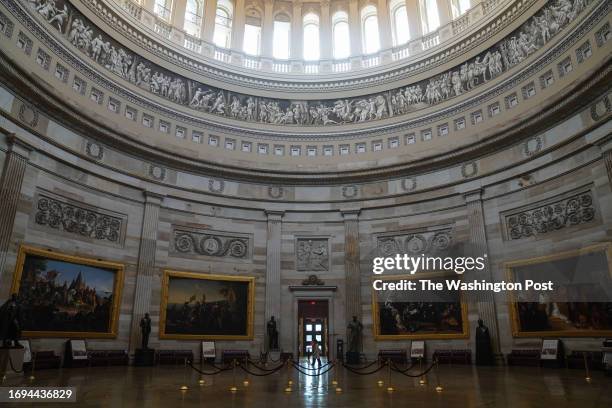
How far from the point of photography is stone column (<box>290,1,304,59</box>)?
28.8 metres

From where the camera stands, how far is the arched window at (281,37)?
95.6 feet

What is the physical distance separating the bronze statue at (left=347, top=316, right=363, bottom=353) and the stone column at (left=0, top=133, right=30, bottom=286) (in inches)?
570

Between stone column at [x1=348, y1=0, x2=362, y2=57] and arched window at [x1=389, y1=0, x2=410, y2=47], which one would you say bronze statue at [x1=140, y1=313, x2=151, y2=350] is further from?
arched window at [x1=389, y1=0, x2=410, y2=47]

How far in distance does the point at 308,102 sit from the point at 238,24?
7055 mm

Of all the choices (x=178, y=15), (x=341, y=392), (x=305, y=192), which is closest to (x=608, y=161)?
(x=341, y=392)

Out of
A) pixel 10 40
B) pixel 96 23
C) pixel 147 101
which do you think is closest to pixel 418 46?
pixel 147 101

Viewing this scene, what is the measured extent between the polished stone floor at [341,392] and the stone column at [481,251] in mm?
6288

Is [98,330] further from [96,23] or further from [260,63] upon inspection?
[260,63]

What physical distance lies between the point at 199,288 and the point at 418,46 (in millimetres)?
18682

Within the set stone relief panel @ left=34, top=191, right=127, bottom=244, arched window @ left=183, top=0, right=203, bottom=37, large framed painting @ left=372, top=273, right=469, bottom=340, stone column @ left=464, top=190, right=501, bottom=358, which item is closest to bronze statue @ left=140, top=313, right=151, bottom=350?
stone relief panel @ left=34, top=191, right=127, bottom=244

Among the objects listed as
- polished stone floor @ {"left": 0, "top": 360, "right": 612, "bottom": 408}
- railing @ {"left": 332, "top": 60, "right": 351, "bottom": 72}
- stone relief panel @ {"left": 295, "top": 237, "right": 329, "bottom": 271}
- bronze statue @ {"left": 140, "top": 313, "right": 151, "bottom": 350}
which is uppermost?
railing @ {"left": 332, "top": 60, "right": 351, "bottom": 72}

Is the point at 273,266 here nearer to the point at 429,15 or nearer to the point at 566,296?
the point at 566,296

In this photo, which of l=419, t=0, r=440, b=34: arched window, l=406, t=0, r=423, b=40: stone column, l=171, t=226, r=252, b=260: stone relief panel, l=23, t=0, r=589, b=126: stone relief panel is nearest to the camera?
l=23, t=0, r=589, b=126: stone relief panel

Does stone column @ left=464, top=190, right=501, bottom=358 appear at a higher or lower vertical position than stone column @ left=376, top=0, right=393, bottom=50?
lower
